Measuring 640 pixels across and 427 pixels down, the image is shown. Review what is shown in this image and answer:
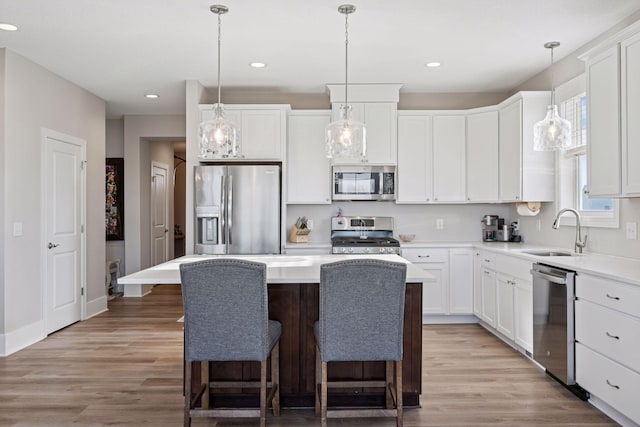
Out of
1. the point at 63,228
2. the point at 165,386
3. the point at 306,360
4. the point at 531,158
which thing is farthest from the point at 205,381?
the point at 531,158

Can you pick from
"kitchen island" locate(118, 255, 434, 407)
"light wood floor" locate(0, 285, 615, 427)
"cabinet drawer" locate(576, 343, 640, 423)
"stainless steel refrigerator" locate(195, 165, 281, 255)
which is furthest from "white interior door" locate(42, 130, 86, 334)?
"cabinet drawer" locate(576, 343, 640, 423)

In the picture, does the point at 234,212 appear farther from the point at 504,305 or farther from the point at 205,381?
the point at 504,305

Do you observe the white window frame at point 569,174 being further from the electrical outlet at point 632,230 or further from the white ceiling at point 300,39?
the electrical outlet at point 632,230

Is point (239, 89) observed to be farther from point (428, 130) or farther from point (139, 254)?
point (139, 254)

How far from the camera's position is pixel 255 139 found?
17.0 feet

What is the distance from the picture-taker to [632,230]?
3.46 metres

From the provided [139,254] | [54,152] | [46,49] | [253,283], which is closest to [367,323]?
A: [253,283]

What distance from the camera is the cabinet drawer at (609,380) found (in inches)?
99.1

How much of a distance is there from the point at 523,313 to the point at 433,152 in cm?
210

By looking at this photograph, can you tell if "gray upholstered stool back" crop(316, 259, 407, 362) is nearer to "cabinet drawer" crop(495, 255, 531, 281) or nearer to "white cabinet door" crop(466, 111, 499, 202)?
"cabinet drawer" crop(495, 255, 531, 281)

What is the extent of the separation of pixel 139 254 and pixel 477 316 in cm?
472

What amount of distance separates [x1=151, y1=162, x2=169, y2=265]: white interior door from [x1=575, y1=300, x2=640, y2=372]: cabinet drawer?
→ 6.17 m

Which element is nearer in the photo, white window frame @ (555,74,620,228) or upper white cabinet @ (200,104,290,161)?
white window frame @ (555,74,620,228)

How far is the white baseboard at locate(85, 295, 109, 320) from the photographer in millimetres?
5617
